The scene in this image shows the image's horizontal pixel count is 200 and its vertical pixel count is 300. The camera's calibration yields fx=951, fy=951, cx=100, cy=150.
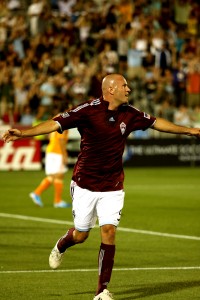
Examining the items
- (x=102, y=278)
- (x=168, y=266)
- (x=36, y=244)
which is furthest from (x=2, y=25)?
(x=102, y=278)

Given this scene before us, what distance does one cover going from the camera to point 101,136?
364 inches

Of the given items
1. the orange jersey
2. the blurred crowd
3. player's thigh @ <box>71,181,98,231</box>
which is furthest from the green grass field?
the blurred crowd

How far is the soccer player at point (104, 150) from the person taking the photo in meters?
9.17

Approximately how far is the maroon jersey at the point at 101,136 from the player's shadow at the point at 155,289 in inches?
42.0

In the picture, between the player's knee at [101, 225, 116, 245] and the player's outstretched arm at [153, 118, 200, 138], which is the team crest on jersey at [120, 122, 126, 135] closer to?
the player's outstretched arm at [153, 118, 200, 138]

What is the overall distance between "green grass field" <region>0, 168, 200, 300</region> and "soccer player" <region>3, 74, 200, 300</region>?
716mm

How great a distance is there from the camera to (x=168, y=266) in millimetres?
11336

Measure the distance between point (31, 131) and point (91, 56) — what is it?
22762mm

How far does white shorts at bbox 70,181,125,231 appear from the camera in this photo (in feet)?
30.3

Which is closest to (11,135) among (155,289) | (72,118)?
(72,118)

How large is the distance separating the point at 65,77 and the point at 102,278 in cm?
2076

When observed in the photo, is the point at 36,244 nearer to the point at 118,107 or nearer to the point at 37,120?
the point at 118,107

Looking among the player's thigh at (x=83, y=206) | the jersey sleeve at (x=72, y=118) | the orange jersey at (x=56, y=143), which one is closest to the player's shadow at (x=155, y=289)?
the player's thigh at (x=83, y=206)

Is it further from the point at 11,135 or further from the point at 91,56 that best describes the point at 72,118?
the point at 91,56
